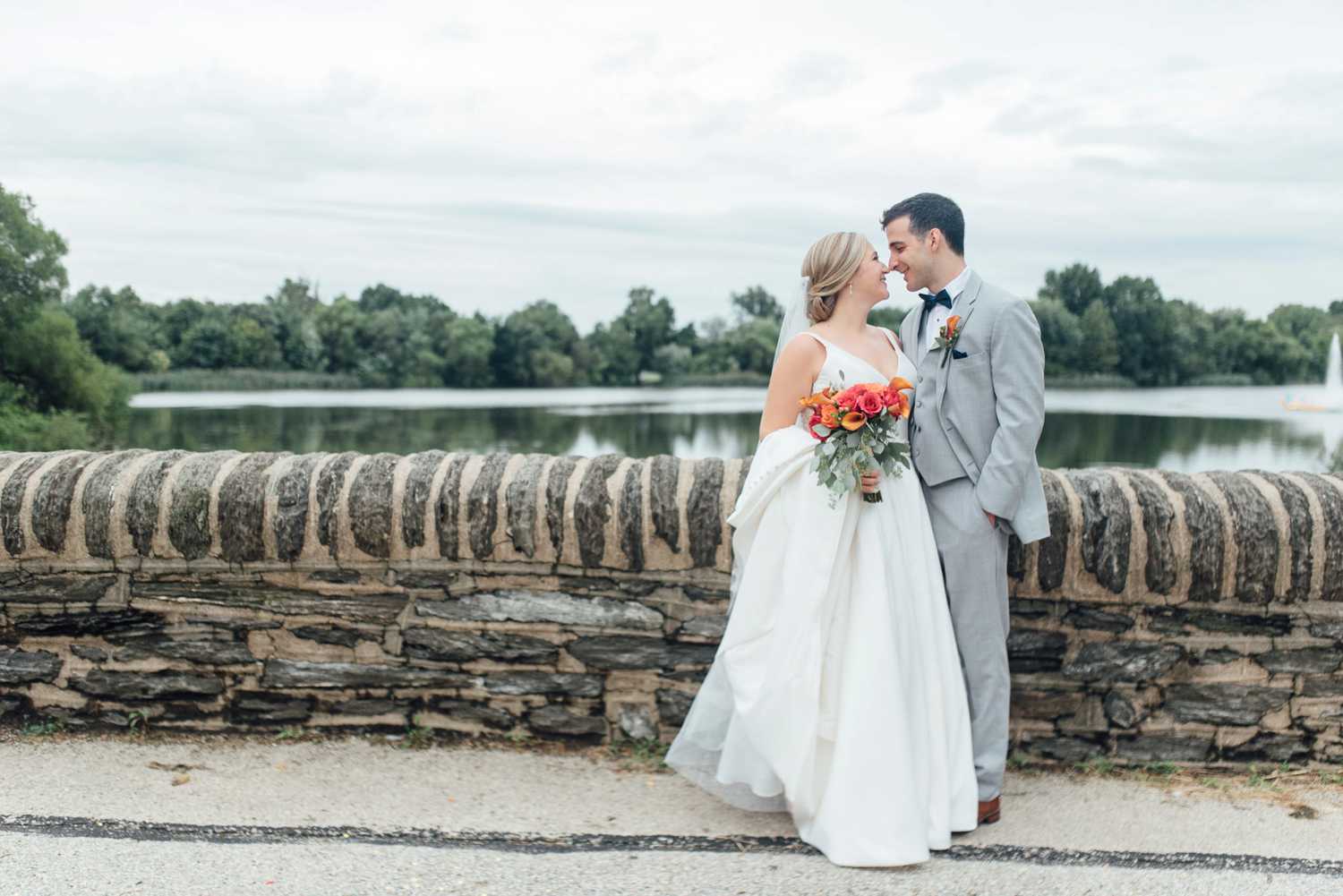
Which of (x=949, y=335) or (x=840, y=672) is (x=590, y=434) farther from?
(x=840, y=672)

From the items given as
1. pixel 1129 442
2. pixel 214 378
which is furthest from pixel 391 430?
pixel 1129 442

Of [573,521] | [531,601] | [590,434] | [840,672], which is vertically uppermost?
[573,521]

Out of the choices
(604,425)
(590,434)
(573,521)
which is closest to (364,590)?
(573,521)

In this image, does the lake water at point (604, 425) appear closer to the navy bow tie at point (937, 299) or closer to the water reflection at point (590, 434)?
the water reflection at point (590, 434)

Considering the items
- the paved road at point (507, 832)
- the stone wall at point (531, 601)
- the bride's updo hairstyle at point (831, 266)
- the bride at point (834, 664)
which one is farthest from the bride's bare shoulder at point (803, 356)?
the paved road at point (507, 832)

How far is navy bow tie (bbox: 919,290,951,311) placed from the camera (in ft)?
12.2

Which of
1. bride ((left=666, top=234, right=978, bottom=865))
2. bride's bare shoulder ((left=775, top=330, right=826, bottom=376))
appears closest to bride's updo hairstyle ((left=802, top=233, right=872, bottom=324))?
bride ((left=666, top=234, right=978, bottom=865))

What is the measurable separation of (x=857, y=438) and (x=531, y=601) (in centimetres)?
134

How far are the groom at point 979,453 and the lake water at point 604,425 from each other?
27170mm

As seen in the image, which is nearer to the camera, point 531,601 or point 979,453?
point 979,453

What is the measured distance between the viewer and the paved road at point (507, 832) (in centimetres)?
302

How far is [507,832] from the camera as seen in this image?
334 centimetres

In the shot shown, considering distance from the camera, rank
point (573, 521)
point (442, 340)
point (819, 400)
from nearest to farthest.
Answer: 1. point (819, 400)
2. point (573, 521)
3. point (442, 340)

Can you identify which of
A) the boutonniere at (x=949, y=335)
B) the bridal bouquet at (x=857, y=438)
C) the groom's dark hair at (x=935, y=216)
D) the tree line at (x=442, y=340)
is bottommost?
the bridal bouquet at (x=857, y=438)
